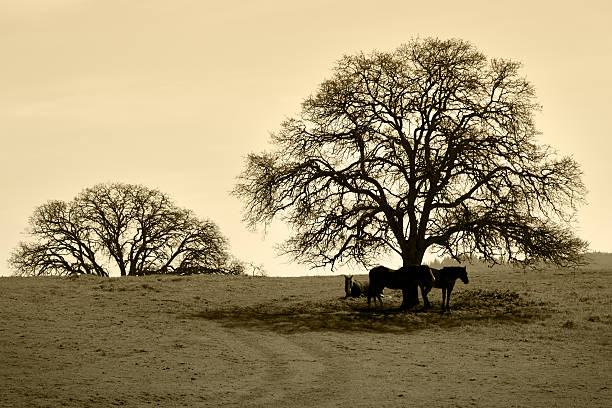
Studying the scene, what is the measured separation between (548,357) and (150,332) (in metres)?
14.6

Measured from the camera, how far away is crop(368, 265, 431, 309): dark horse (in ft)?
116

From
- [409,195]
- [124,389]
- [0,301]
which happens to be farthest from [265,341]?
[0,301]

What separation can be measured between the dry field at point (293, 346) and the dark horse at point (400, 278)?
3.27 ft

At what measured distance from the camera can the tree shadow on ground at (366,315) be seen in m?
32.0

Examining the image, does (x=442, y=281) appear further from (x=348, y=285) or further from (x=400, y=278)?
(x=348, y=285)

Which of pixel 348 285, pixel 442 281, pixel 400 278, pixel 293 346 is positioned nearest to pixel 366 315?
pixel 400 278

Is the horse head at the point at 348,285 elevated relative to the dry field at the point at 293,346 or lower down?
elevated

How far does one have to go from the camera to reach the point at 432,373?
23.2 meters

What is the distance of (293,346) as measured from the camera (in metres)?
27.1

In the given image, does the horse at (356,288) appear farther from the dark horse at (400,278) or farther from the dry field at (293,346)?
the dark horse at (400,278)

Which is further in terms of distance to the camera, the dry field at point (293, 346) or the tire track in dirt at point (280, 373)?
the dry field at point (293, 346)

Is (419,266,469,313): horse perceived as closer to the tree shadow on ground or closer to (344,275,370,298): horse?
the tree shadow on ground

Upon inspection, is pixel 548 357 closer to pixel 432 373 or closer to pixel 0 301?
pixel 432 373

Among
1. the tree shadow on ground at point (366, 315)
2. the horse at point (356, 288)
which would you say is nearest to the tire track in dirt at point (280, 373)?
the tree shadow on ground at point (366, 315)
